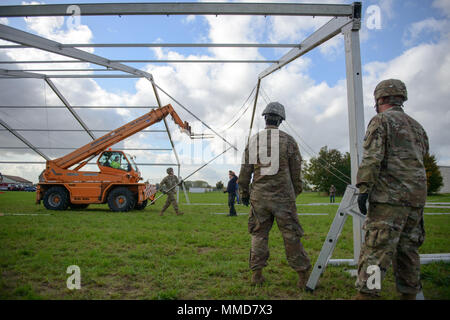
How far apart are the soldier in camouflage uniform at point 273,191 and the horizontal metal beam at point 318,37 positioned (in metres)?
1.76

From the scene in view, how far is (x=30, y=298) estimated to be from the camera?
2666 millimetres

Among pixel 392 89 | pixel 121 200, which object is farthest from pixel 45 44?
pixel 121 200

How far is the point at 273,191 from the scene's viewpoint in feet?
10.2

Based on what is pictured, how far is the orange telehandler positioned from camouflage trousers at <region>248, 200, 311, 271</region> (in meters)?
9.24

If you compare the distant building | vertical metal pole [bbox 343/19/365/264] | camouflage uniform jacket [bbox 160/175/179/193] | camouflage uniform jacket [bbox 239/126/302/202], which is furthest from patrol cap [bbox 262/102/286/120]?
the distant building

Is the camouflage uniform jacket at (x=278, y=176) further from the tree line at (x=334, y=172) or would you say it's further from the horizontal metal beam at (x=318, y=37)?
the tree line at (x=334, y=172)

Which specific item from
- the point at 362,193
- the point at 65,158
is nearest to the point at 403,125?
the point at 362,193

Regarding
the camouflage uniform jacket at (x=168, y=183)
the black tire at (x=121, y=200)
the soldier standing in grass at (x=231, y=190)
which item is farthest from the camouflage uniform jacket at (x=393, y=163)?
the black tire at (x=121, y=200)

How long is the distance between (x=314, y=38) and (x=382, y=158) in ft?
10.6

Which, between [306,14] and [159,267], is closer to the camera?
[159,267]

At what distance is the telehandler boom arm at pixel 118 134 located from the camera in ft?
39.5

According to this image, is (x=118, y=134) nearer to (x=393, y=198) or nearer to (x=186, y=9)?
(x=186, y=9)

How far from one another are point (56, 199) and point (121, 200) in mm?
3096
